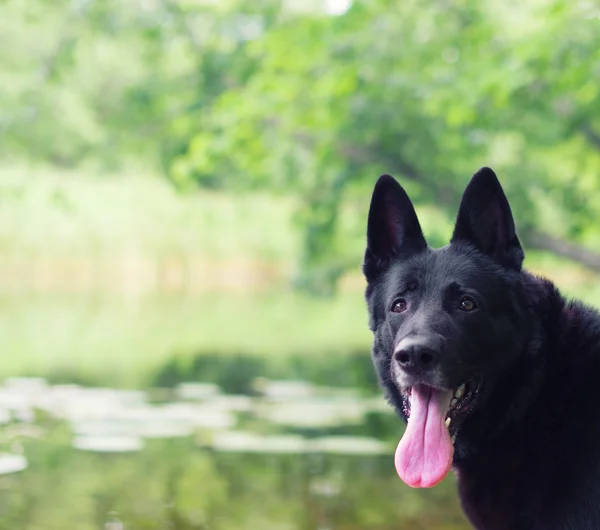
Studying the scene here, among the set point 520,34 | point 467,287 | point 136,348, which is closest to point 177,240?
point 136,348

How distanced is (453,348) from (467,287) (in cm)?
25

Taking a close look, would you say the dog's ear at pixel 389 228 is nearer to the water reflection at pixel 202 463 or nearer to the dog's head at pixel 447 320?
the dog's head at pixel 447 320

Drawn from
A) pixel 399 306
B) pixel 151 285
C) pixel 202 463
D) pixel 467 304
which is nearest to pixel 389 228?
pixel 399 306

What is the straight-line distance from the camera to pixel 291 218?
47.3 feet

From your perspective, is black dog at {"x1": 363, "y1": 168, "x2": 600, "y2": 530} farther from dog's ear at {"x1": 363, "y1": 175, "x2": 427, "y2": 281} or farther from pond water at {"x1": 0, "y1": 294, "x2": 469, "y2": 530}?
pond water at {"x1": 0, "y1": 294, "x2": 469, "y2": 530}

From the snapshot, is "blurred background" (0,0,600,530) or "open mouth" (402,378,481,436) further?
"blurred background" (0,0,600,530)

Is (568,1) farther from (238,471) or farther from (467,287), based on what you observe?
(467,287)

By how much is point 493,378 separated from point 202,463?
4.12 meters

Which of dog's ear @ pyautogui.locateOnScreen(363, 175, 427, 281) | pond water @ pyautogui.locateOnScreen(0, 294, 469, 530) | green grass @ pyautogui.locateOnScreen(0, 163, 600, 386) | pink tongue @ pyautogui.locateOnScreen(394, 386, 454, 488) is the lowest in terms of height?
green grass @ pyautogui.locateOnScreen(0, 163, 600, 386)

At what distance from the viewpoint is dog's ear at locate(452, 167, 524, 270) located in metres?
3.10

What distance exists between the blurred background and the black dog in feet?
7.75

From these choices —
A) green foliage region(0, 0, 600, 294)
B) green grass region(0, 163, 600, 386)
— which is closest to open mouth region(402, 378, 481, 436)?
green foliage region(0, 0, 600, 294)

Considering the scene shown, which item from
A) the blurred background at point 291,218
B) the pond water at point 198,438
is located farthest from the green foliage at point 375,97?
the pond water at point 198,438

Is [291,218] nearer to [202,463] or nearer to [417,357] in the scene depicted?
[202,463]
